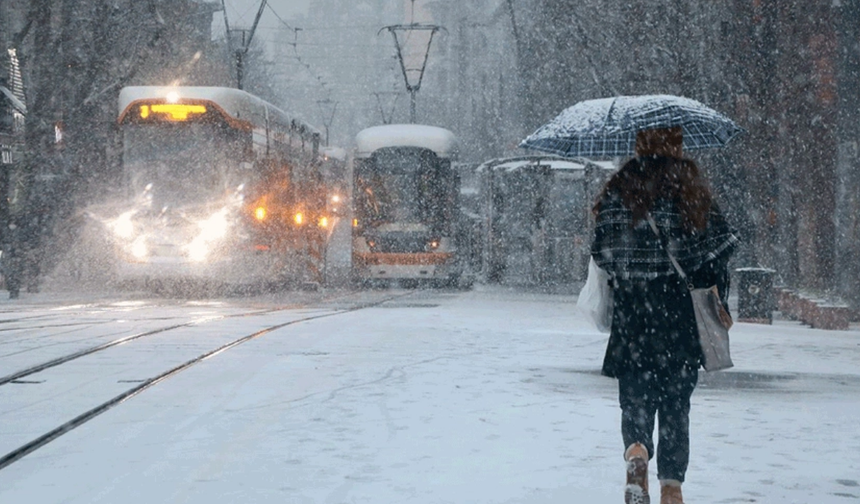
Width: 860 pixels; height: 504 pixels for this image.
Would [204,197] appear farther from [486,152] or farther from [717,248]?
[486,152]

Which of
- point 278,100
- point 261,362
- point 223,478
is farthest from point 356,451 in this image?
point 278,100

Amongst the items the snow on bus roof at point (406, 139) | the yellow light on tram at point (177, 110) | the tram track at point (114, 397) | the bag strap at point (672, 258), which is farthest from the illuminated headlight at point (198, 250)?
the bag strap at point (672, 258)

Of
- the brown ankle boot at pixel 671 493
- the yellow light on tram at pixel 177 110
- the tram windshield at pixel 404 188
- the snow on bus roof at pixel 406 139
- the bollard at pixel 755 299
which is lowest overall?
the brown ankle boot at pixel 671 493

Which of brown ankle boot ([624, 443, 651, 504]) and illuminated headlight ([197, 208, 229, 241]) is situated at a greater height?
illuminated headlight ([197, 208, 229, 241])

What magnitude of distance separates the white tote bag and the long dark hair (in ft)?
1.27

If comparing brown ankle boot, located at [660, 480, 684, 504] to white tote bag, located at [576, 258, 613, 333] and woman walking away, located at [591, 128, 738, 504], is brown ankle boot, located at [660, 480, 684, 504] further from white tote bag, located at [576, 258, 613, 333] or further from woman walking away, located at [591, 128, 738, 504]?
white tote bag, located at [576, 258, 613, 333]

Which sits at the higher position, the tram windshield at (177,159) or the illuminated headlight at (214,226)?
the tram windshield at (177,159)

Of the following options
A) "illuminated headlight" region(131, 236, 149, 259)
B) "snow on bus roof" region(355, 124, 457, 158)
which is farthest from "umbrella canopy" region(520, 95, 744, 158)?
"snow on bus roof" region(355, 124, 457, 158)

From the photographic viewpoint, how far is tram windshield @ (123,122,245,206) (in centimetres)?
2219

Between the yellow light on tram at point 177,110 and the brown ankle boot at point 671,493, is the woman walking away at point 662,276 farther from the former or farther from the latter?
the yellow light on tram at point 177,110

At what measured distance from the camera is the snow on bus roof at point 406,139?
2867 cm

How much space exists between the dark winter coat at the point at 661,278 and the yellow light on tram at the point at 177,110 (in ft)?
57.1

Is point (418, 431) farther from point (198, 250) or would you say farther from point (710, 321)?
point (198, 250)

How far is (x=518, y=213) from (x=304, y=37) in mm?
129205
